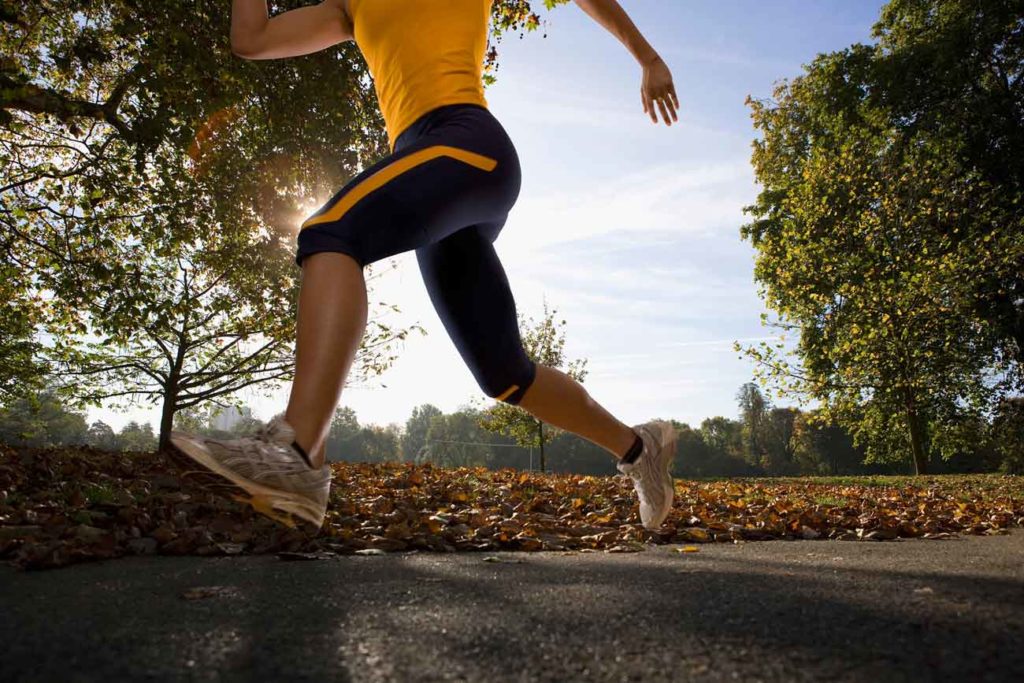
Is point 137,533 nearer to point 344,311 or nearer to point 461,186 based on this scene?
point 344,311

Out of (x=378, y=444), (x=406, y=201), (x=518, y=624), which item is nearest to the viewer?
(x=518, y=624)

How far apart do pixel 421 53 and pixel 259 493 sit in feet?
5.06

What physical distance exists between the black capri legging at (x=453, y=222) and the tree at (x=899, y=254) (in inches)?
632

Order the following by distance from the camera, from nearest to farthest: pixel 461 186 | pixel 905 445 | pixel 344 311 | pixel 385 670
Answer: pixel 385 670 < pixel 344 311 < pixel 461 186 < pixel 905 445

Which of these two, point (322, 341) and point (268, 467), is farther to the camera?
point (322, 341)

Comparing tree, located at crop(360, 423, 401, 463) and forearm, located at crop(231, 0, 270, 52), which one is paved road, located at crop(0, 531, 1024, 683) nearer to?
forearm, located at crop(231, 0, 270, 52)

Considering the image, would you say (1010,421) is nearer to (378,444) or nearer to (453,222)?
(453,222)

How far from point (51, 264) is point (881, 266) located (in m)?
18.2

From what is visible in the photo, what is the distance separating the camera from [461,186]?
6.99 ft

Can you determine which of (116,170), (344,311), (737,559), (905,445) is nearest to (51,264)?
(116,170)

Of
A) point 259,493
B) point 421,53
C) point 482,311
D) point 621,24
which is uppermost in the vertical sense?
point 621,24

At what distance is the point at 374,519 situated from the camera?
4.12 metres

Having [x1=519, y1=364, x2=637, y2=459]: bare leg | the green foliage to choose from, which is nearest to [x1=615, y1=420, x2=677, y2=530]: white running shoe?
[x1=519, y1=364, x2=637, y2=459]: bare leg

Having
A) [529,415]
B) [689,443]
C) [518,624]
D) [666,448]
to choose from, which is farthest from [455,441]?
[518,624]
